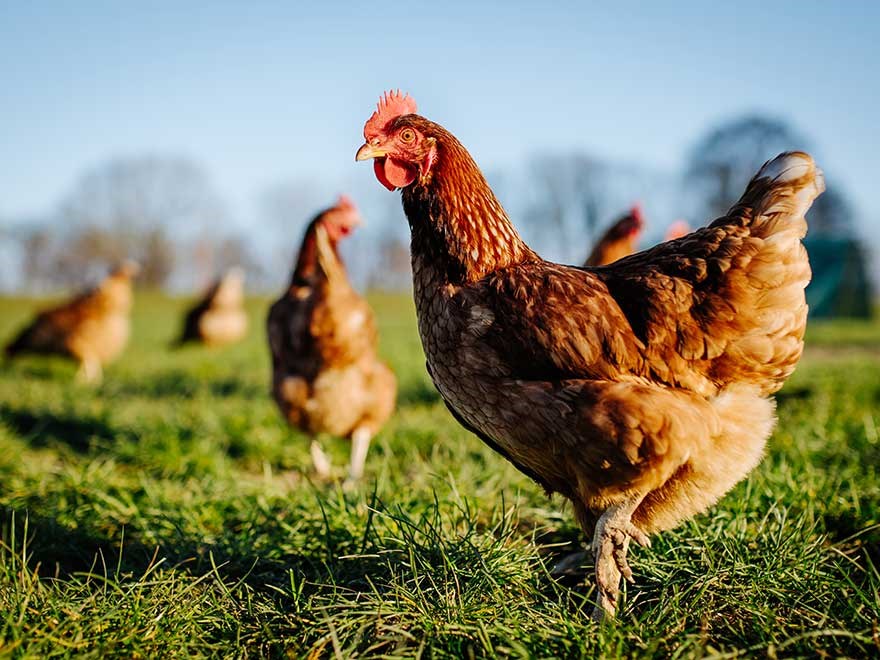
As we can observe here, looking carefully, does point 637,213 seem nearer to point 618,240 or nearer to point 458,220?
point 618,240

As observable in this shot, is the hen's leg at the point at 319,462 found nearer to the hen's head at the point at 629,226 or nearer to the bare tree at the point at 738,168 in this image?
the hen's head at the point at 629,226

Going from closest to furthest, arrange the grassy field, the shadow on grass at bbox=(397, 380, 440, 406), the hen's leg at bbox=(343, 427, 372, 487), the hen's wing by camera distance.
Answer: the grassy field < the hen's wing < the hen's leg at bbox=(343, 427, 372, 487) < the shadow on grass at bbox=(397, 380, 440, 406)

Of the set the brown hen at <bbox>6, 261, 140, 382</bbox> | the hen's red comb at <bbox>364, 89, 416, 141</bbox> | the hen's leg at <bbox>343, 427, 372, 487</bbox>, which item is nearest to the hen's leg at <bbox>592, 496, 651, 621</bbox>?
the hen's red comb at <bbox>364, 89, 416, 141</bbox>

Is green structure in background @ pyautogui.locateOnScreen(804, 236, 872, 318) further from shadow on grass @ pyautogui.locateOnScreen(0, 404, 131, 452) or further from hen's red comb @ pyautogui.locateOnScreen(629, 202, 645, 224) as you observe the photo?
shadow on grass @ pyautogui.locateOnScreen(0, 404, 131, 452)

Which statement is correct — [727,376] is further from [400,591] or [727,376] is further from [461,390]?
[400,591]

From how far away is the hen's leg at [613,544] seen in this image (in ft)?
6.98

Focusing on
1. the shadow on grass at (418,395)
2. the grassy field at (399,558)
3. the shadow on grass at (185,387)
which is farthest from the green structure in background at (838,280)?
the shadow on grass at (185,387)

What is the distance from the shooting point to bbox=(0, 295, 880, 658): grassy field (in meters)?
1.90


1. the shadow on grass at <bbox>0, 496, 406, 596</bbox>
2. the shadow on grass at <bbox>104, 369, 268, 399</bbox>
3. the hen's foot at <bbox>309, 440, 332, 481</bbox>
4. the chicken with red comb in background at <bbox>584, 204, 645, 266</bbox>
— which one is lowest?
the shadow on grass at <bbox>104, 369, 268, 399</bbox>

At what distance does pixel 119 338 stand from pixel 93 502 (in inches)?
288

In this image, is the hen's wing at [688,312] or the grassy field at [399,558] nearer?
the grassy field at [399,558]

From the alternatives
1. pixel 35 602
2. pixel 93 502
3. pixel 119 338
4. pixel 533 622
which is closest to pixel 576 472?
pixel 533 622

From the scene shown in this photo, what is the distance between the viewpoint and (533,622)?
194cm

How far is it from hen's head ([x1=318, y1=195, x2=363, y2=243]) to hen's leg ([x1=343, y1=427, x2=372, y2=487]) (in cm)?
152
